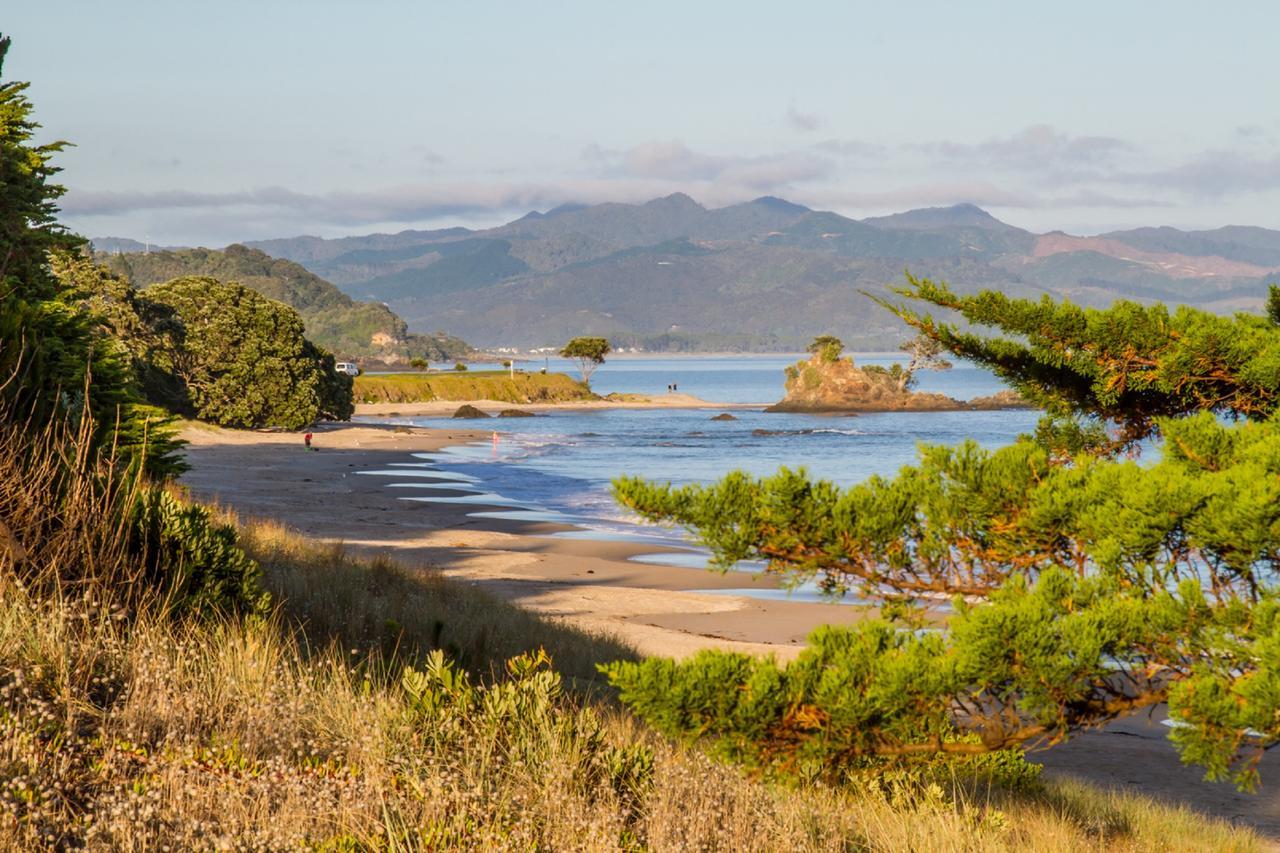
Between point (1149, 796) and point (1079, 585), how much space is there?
238 inches

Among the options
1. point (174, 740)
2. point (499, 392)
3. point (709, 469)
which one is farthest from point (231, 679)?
point (499, 392)

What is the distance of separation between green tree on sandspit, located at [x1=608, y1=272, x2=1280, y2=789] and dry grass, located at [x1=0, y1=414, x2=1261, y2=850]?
88cm

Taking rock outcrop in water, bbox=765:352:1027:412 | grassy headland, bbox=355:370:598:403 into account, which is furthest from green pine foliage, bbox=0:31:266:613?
rock outcrop in water, bbox=765:352:1027:412

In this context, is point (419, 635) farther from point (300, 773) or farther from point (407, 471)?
point (407, 471)

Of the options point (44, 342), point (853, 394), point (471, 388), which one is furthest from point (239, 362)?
point (853, 394)

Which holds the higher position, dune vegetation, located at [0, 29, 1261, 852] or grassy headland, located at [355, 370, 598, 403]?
dune vegetation, located at [0, 29, 1261, 852]

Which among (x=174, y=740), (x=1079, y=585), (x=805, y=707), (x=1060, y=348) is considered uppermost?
(x=1060, y=348)

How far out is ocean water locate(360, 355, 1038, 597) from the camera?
116 feet

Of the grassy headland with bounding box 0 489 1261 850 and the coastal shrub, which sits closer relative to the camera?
the grassy headland with bounding box 0 489 1261 850

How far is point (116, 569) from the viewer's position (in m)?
7.68

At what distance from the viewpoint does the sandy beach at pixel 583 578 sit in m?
10.9

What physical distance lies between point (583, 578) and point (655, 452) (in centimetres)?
4428

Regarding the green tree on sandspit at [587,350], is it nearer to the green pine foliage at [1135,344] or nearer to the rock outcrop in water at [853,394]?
the rock outcrop in water at [853,394]

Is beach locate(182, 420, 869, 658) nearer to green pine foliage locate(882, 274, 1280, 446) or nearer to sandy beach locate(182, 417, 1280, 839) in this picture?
sandy beach locate(182, 417, 1280, 839)
